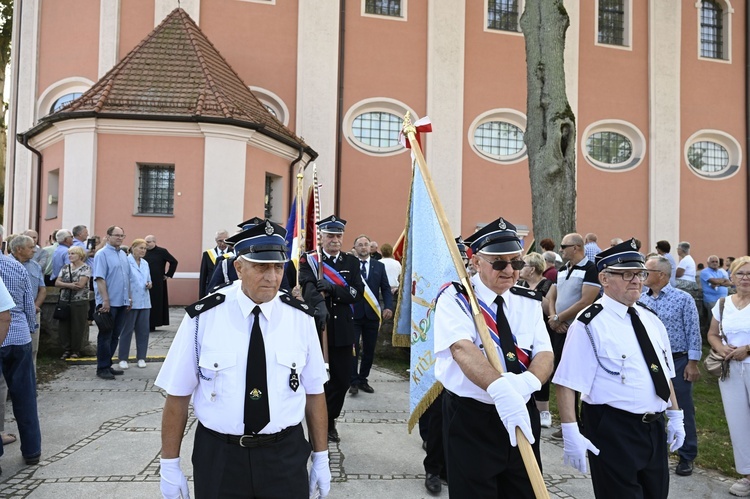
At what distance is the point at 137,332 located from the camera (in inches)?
352

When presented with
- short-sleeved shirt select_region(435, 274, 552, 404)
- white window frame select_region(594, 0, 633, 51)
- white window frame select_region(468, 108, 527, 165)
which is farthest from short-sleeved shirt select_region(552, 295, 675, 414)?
white window frame select_region(594, 0, 633, 51)

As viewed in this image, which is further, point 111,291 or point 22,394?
point 111,291

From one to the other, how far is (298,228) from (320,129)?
13.6 meters

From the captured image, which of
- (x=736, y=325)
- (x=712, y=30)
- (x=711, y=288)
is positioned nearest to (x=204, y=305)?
(x=736, y=325)

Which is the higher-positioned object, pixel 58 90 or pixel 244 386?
pixel 58 90

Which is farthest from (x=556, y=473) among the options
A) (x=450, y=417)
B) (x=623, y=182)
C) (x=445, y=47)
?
(x=623, y=182)

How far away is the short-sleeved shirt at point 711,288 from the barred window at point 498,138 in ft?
31.3

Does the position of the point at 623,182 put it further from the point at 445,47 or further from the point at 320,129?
the point at 320,129

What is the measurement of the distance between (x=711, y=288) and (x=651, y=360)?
1101 centimetres

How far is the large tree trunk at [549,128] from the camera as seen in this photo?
35.8 ft

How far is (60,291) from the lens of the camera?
30.1 ft

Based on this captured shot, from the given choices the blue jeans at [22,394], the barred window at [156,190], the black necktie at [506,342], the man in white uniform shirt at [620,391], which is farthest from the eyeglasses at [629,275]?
the barred window at [156,190]

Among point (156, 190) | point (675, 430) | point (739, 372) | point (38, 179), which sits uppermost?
point (38, 179)

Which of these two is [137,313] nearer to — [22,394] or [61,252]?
[61,252]
